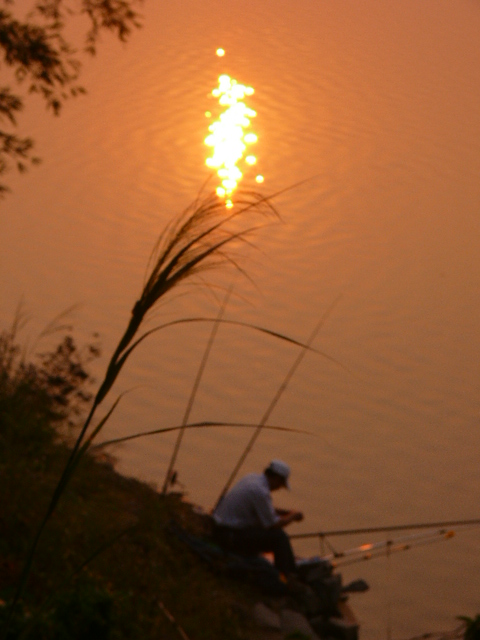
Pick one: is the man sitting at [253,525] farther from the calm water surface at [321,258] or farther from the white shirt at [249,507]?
the calm water surface at [321,258]

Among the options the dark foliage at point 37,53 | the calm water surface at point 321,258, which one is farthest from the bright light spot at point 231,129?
the dark foliage at point 37,53

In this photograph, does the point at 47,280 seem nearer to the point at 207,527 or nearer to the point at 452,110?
the point at 207,527

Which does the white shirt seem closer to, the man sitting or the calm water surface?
the man sitting

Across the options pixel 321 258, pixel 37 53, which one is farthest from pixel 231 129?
pixel 37 53

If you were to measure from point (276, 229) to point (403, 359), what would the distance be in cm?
359

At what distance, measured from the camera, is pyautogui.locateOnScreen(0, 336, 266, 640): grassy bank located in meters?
3.49

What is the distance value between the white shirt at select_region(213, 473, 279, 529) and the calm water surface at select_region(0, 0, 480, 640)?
92 centimetres

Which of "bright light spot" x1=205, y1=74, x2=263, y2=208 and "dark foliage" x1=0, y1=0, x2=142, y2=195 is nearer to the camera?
"dark foliage" x1=0, y1=0, x2=142, y2=195

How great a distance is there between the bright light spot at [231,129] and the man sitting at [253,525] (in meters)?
8.46

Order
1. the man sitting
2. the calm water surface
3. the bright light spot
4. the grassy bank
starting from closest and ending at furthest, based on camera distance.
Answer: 1. the grassy bank
2. the man sitting
3. the calm water surface
4. the bright light spot

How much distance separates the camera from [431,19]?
2256 cm

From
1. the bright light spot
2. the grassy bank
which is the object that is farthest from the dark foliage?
the bright light spot

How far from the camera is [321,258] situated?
13.7 metres

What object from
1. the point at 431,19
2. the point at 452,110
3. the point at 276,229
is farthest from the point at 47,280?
the point at 431,19
